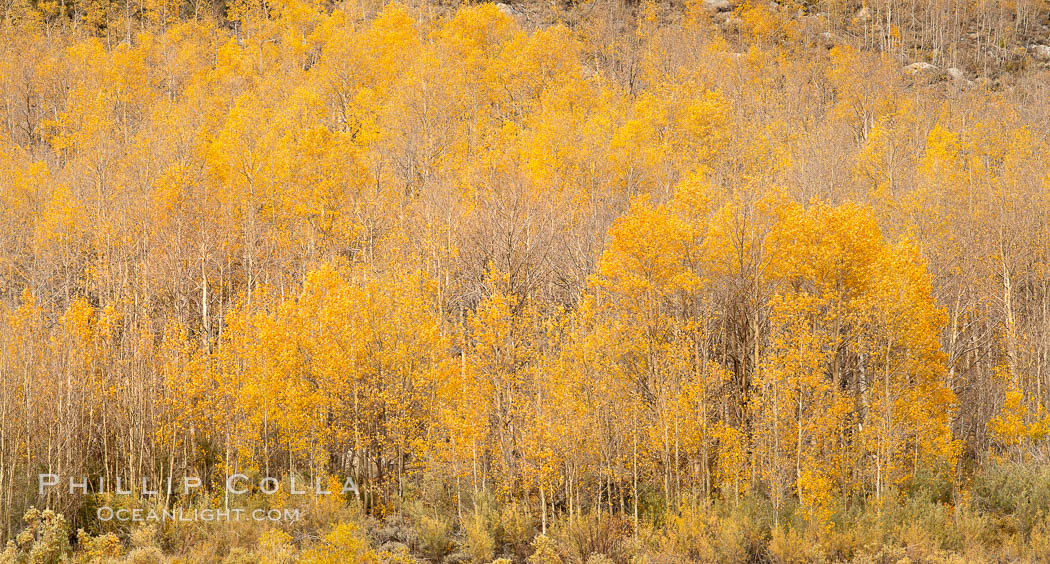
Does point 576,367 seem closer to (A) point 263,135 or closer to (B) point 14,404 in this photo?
(B) point 14,404

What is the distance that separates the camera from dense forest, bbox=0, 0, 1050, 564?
20.5 meters

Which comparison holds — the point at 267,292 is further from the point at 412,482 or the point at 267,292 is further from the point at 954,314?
the point at 954,314

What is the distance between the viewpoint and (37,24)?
236 feet

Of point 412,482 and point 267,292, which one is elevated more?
point 267,292

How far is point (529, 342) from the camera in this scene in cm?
2467

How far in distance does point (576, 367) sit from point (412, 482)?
6311 millimetres

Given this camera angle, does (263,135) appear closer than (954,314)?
No

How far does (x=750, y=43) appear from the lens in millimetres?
70688

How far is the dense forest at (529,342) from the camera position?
2047cm

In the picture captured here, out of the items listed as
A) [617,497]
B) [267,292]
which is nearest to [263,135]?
[267,292]

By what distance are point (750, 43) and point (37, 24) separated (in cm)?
5973

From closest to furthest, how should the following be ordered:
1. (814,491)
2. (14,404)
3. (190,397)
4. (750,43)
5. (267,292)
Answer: (14,404) < (814,491) < (190,397) < (267,292) < (750,43)

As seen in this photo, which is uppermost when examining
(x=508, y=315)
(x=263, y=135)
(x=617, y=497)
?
(x=263, y=135)

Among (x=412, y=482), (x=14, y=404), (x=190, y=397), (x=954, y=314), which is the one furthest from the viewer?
(x=954, y=314)
